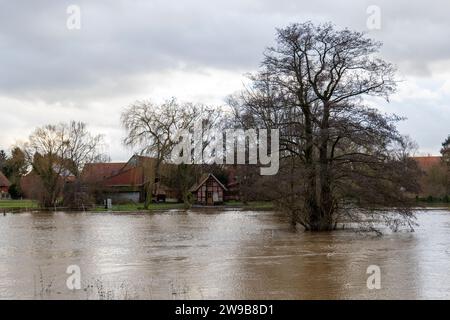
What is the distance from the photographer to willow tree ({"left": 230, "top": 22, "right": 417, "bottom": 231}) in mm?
28125

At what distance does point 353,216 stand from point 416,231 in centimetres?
355

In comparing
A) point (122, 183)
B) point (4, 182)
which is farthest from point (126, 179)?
point (4, 182)

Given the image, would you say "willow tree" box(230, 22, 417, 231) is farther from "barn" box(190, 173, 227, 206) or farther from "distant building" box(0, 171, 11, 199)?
"distant building" box(0, 171, 11, 199)

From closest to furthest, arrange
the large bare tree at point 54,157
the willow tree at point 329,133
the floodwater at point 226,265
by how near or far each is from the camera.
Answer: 1. the floodwater at point 226,265
2. the willow tree at point 329,133
3. the large bare tree at point 54,157

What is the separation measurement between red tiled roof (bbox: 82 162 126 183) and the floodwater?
1723 inches

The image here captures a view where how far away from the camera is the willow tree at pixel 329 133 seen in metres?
28.1

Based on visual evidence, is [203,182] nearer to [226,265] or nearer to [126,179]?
[126,179]

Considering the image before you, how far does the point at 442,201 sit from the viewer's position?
235 ft

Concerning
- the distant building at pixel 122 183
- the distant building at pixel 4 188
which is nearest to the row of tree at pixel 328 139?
the distant building at pixel 122 183

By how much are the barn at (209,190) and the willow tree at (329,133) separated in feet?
151

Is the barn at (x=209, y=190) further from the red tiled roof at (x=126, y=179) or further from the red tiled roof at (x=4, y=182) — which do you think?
the red tiled roof at (x=4, y=182)

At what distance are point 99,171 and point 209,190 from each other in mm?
15100

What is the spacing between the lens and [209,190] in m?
77.8

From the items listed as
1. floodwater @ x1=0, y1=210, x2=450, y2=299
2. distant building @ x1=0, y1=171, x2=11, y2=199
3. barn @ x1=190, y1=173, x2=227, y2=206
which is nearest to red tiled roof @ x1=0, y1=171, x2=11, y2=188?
distant building @ x1=0, y1=171, x2=11, y2=199
